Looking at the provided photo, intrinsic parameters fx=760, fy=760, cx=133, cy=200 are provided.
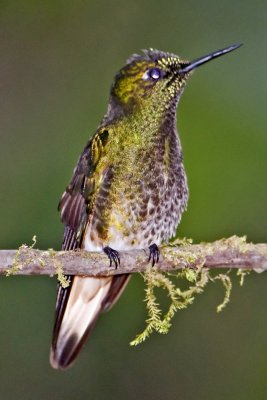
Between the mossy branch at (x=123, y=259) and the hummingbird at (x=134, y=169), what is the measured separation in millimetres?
195

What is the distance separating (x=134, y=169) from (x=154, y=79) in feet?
1.53

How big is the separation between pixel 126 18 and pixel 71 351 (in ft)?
10.3

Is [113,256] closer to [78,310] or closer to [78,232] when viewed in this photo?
[78,232]

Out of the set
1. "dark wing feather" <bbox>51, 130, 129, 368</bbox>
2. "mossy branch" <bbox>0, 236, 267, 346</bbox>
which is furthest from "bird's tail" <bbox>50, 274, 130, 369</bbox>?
"mossy branch" <bbox>0, 236, 267, 346</bbox>

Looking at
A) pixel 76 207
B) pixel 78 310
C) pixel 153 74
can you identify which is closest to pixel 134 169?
pixel 76 207

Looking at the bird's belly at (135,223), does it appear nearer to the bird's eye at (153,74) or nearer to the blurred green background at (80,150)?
the bird's eye at (153,74)

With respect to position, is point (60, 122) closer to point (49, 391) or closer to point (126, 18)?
point (126, 18)

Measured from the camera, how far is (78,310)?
3.97m

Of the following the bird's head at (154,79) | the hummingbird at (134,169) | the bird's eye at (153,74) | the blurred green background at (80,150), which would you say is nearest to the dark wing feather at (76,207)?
the hummingbird at (134,169)

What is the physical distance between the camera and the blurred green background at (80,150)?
4.89 meters

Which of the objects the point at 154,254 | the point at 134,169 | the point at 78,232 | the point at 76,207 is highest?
the point at 134,169

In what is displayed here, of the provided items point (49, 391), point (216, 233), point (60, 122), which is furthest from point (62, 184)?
point (49, 391)

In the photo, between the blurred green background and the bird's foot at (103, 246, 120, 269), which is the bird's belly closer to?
the bird's foot at (103, 246, 120, 269)

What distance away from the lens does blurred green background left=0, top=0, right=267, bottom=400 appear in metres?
4.89
